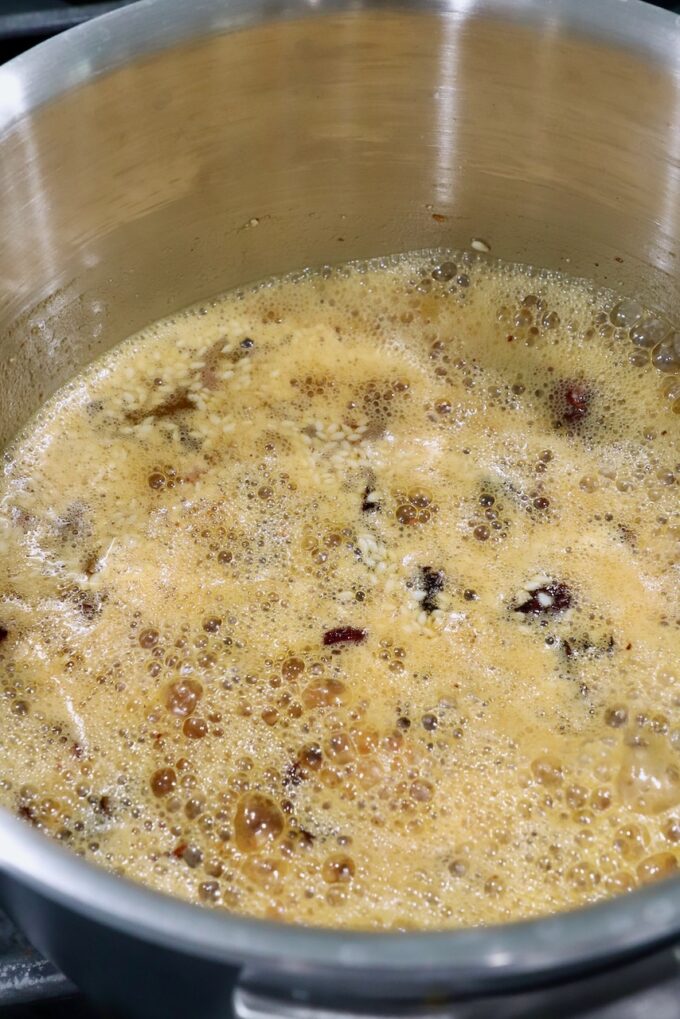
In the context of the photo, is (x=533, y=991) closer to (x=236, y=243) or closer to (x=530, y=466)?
(x=530, y=466)

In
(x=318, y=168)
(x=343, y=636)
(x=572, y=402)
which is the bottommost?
(x=343, y=636)

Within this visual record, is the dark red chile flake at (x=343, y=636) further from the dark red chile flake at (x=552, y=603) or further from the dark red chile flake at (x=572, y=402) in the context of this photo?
the dark red chile flake at (x=572, y=402)

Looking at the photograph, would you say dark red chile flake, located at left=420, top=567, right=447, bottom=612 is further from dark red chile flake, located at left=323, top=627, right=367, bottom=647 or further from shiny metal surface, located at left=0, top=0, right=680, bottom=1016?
shiny metal surface, located at left=0, top=0, right=680, bottom=1016

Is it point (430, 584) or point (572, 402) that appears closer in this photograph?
point (430, 584)

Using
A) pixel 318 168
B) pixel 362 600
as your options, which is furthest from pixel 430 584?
pixel 318 168

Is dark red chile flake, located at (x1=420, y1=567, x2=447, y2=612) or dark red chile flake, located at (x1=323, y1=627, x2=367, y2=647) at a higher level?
dark red chile flake, located at (x1=420, y1=567, x2=447, y2=612)

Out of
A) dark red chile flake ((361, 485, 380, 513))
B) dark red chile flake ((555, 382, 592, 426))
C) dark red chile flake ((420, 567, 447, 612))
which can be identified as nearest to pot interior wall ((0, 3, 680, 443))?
dark red chile flake ((555, 382, 592, 426))

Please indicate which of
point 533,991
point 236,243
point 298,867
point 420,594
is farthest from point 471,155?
point 533,991

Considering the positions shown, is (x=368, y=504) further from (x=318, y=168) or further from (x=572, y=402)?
(x=318, y=168)
